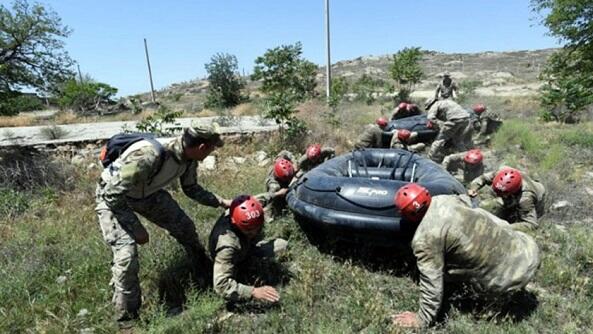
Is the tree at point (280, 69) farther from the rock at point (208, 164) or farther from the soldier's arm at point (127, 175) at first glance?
the soldier's arm at point (127, 175)

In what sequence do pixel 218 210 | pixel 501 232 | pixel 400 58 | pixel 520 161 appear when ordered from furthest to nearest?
pixel 400 58 → pixel 520 161 → pixel 218 210 → pixel 501 232

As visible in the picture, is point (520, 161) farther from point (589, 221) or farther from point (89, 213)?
point (89, 213)

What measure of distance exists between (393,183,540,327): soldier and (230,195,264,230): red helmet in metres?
1.17

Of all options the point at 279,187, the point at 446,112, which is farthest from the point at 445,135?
the point at 279,187

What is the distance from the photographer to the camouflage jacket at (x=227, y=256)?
3.01 metres

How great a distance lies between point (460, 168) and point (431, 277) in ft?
15.1

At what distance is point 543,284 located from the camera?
3.41 m

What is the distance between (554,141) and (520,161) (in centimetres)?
159

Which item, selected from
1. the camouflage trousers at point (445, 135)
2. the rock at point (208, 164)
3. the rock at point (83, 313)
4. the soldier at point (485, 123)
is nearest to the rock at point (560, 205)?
the camouflage trousers at point (445, 135)

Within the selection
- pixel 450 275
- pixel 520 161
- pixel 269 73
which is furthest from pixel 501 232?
pixel 269 73

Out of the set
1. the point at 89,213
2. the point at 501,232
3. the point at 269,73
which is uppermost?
the point at 269,73

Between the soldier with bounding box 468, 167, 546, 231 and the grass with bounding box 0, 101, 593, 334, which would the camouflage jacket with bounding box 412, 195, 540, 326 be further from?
the soldier with bounding box 468, 167, 546, 231

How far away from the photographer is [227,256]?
10.1 feet

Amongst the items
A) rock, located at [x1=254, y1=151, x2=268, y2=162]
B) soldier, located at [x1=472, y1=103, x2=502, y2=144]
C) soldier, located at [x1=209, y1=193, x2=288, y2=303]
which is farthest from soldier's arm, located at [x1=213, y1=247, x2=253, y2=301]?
soldier, located at [x1=472, y1=103, x2=502, y2=144]
